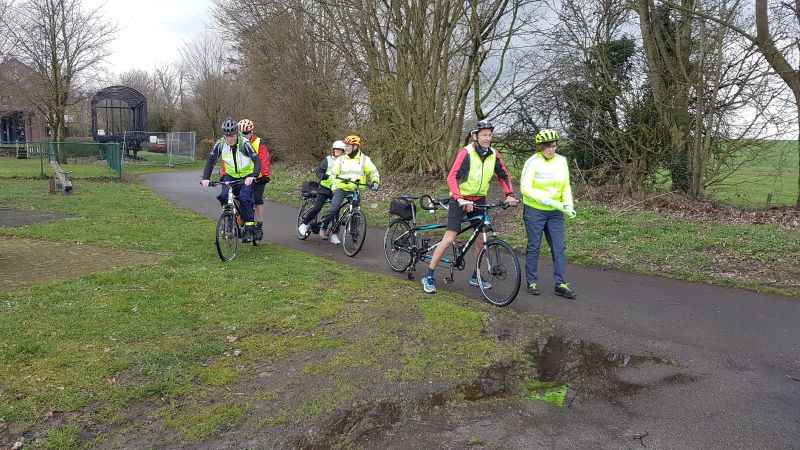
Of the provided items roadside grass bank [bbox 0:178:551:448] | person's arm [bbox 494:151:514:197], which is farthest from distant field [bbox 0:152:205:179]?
person's arm [bbox 494:151:514:197]

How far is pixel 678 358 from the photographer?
503 centimetres

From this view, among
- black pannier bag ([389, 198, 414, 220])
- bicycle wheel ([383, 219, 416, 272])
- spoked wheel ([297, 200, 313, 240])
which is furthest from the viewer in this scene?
spoked wheel ([297, 200, 313, 240])

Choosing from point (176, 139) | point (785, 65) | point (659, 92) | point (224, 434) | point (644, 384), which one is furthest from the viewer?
point (176, 139)

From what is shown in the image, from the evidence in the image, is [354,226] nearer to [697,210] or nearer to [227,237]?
[227,237]

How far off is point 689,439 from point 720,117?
1107cm

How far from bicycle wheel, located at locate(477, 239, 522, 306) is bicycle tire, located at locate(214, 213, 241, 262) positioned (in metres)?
3.80

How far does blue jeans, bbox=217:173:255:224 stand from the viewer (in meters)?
8.77

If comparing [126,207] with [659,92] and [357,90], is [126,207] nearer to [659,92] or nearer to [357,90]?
[357,90]

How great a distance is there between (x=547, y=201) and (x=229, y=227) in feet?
15.1

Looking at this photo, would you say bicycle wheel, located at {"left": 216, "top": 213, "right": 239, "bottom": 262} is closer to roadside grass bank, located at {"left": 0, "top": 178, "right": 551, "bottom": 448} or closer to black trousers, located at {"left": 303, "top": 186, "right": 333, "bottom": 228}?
roadside grass bank, located at {"left": 0, "top": 178, "right": 551, "bottom": 448}

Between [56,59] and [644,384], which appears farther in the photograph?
[56,59]

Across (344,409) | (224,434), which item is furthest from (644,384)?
(224,434)

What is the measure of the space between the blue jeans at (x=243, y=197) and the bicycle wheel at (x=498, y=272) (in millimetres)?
3927

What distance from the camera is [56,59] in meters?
30.0
